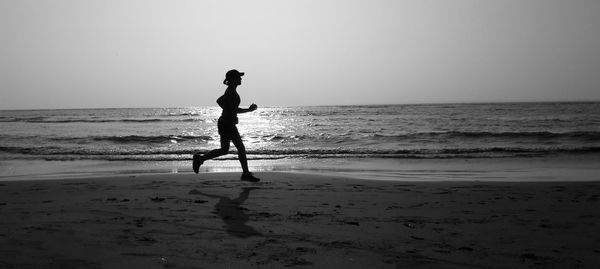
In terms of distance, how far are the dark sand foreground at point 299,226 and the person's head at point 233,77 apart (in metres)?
1.74

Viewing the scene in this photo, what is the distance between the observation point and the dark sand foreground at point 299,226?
10.9 ft

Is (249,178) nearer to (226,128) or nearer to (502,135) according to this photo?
(226,128)

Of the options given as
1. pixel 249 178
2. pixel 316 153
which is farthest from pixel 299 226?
pixel 316 153

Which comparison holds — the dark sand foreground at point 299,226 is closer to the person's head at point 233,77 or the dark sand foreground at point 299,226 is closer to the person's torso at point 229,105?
the person's torso at point 229,105

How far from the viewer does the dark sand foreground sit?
3.31m

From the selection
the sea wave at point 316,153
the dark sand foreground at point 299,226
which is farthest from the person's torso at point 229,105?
A: the sea wave at point 316,153

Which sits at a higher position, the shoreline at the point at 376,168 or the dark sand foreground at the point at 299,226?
the dark sand foreground at the point at 299,226

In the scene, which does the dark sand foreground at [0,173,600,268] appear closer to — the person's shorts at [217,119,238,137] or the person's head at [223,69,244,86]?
the person's shorts at [217,119,238,137]

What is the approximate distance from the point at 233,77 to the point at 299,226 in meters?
3.81

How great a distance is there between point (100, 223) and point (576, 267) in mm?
3996

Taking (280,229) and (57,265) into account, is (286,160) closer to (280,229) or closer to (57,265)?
(280,229)

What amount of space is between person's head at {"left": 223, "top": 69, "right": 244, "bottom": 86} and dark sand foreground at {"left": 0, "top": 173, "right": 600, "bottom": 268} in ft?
5.71

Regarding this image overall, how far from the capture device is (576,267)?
3.22m

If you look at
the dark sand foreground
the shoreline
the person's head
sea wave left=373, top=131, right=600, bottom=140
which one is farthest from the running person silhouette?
sea wave left=373, top=131, right=600, bottom=140
